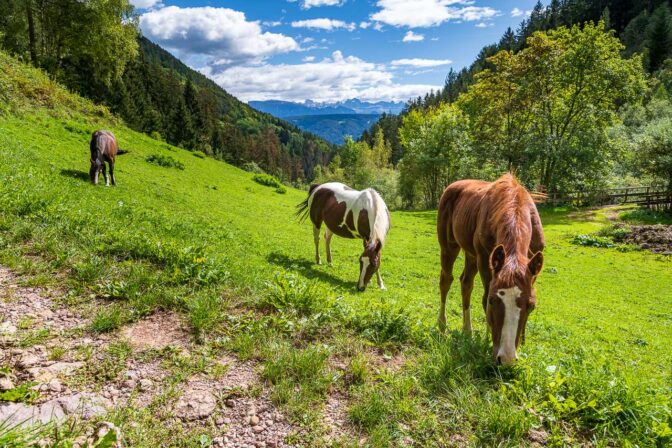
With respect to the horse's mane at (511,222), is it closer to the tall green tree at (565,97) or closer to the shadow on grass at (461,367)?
the shadow on grass at (461,367)

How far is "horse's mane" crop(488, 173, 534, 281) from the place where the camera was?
3.75m

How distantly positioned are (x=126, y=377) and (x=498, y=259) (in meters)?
3.94

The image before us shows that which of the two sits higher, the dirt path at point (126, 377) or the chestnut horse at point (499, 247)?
the chestnut horse at point (499, 247)

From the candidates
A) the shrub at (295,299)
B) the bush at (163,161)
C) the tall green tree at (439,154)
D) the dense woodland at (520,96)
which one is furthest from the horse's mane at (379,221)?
the tall green tree at (439,154)

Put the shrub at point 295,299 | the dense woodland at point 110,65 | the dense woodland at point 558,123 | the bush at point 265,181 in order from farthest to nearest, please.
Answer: the bush at point 265,181
the dense woodland at point 110,65
the dense woodland at point 558,123
the shrub at point 295,299

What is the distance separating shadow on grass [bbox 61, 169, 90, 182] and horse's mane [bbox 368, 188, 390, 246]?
1135cm

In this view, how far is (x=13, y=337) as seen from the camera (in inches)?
143

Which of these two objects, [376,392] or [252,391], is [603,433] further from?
[252,391]

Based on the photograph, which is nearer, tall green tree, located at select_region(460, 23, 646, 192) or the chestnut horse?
the chestnut horse

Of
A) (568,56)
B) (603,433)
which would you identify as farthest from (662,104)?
(603,433)

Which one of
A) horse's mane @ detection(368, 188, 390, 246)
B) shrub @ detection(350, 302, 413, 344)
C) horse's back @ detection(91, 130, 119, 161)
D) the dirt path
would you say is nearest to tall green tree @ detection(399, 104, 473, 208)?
horse's mane @ detection(368, 188, 390, 246)

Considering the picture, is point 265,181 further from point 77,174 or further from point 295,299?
point 295,299

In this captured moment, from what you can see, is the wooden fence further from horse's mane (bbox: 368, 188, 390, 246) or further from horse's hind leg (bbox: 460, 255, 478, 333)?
horse's hind leg (bbox: 460, 255, 478, 333)

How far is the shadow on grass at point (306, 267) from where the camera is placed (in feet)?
34.9
